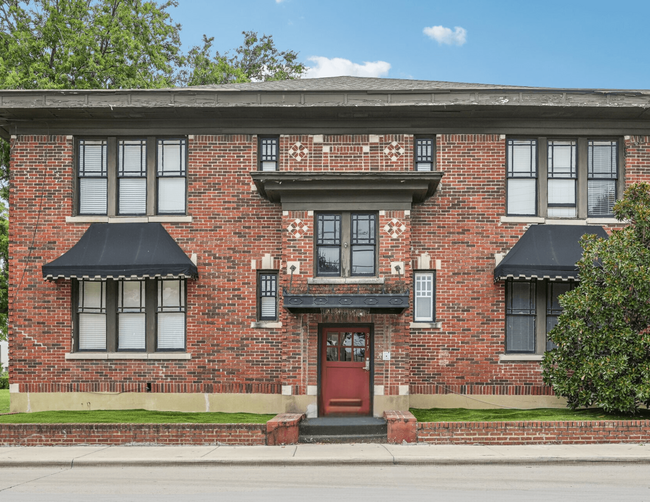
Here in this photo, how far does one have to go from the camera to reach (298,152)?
15.4m

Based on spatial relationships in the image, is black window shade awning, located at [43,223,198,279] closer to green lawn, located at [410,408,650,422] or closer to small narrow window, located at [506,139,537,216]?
green lawn, located at [410,408,650,422]

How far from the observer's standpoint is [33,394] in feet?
49.8

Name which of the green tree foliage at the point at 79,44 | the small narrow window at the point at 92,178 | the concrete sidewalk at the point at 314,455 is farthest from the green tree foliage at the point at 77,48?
the concrete sidewalk at the point at 314,455

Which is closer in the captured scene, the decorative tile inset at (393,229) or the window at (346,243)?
the decorative tile inset at (393,229)

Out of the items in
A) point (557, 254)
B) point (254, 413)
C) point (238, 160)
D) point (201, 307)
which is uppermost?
point (238, 160)

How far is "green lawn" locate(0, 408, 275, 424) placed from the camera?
1334 centimetres

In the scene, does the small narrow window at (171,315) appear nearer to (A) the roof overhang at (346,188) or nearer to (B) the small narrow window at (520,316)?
(A) the roof overhang at (346,188)

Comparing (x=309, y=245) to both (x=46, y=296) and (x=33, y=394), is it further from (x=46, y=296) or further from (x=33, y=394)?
(x=33, y=394)

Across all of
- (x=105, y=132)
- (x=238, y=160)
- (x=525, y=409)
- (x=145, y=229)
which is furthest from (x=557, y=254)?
(x=105, y=132)

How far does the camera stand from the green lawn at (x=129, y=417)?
1334 centimetres

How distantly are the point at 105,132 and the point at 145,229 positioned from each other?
275cm

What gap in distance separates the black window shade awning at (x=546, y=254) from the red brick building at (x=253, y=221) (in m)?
0.07

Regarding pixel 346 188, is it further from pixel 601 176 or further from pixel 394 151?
pixel 601 176

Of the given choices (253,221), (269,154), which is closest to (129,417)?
(253,221)
